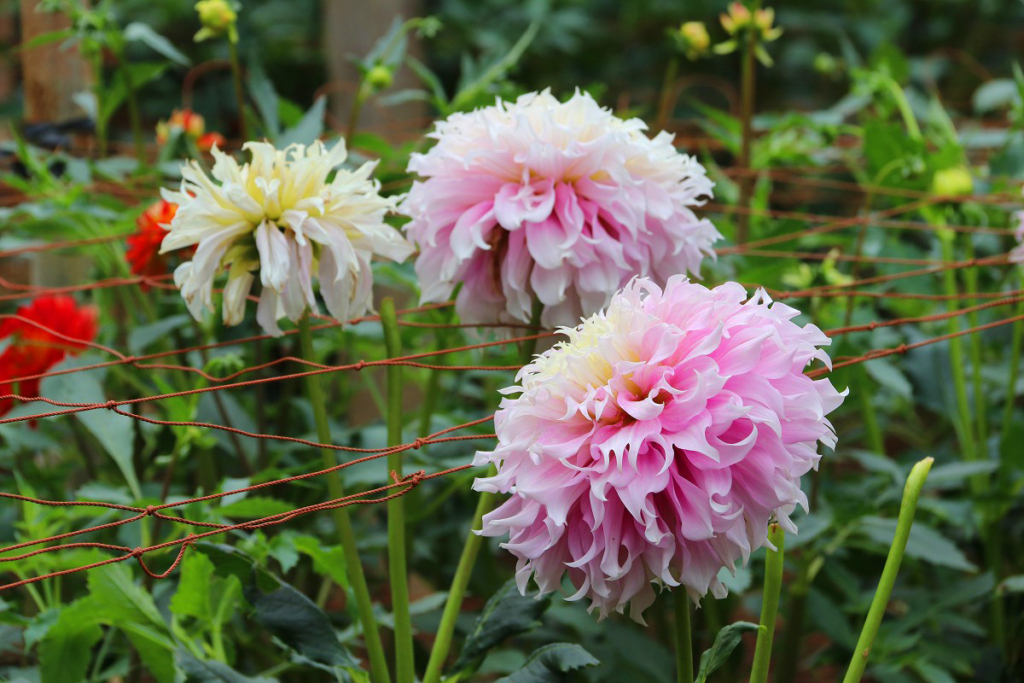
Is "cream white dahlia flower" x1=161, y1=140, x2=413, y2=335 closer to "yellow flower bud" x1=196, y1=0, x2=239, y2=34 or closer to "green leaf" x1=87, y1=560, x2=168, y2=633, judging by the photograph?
"green leaf" x1=87, y1=560, x2=168, y2=633

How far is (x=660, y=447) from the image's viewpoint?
0.44 m

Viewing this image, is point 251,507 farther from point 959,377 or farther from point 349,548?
point 959,377

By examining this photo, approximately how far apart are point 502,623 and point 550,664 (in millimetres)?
64

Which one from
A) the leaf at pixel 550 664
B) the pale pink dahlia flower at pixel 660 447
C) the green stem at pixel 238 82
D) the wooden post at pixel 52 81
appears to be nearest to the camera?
the pale pink dahlia flower at pixel 660 447

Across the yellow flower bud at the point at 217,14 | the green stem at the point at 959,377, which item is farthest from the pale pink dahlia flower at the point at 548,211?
the green stem at the point at 959,377

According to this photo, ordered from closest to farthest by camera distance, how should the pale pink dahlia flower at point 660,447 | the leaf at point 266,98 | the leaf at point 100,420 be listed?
the pale pink dahlia flower at point 660,447 → the leaf at point 100,420 → the leaf at point 266,98

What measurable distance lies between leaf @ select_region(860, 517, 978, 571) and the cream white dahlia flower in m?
0.53

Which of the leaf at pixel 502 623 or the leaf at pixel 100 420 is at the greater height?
the leaf at pixel 100 420

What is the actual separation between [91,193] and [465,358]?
18.1 inches

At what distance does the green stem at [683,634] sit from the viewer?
1.52ft

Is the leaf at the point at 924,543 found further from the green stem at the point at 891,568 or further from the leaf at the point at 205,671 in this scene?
the leaf at the point at 205,671

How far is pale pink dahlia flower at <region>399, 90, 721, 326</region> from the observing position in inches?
23.3

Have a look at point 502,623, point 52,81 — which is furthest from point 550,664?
point 52,81

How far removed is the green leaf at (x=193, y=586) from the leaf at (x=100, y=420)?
0.14 meters
